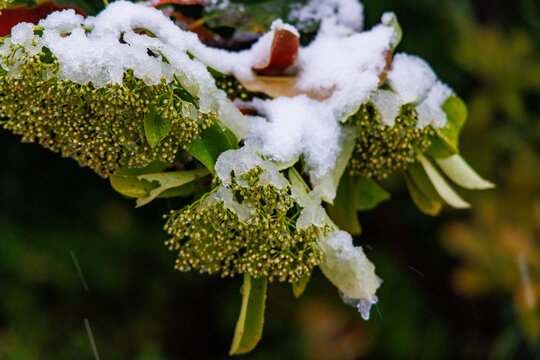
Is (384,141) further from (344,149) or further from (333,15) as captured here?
(333,15)

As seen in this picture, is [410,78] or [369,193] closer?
[410,78]

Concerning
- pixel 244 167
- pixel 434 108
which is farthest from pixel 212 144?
pixel 434 108

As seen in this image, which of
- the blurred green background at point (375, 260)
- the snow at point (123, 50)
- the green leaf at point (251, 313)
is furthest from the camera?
the blurred green background at point (375, 260)

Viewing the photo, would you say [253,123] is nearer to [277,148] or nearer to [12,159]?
[277,148]

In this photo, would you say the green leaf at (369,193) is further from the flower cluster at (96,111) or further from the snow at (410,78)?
the flower cluster at (96,111)

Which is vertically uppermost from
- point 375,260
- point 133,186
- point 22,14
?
point 22,14

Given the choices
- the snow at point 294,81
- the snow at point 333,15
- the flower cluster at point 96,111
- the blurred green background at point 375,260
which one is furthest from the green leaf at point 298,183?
Answer: the blurred green background at point 375,260

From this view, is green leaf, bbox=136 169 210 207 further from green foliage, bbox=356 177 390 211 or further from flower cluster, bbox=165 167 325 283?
green foliage, bbox=356 177 390 211
